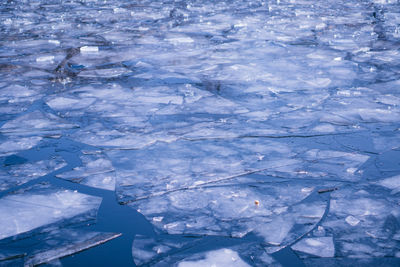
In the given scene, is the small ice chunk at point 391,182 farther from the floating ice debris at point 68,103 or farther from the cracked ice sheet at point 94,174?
the floating ice debris at point 68,103

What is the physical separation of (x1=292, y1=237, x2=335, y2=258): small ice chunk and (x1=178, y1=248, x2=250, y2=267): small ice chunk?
0.91 ft

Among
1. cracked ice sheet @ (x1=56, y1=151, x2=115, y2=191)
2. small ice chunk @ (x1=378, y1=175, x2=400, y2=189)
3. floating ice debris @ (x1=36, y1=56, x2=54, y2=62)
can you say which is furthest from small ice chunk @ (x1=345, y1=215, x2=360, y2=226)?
floating ice debris @ (x1=36, y1=56, x2=54, y2=62)

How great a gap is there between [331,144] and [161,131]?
1241 mm

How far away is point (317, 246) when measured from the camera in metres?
1.92

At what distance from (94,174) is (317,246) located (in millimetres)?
1389

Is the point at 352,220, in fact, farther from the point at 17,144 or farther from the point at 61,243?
the point at 17,144

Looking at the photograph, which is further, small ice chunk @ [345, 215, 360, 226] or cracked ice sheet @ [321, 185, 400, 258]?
small ice chunk @ [345, 215, 360, 226]

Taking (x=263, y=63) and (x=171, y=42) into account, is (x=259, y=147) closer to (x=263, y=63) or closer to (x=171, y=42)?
(x=263, y=63)

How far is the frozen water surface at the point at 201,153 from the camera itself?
1.97 m

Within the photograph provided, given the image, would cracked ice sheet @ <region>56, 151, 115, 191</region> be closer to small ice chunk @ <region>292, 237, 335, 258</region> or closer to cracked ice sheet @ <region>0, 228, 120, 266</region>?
cracked ice sheet @ <region>0, 228, 120, 266</region>

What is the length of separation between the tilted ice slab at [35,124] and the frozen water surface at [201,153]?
0.05 ft

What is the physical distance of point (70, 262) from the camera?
6.07ft

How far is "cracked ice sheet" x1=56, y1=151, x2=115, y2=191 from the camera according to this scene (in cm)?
247

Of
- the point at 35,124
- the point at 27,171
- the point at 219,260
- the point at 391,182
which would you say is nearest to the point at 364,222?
the point at 391,182
